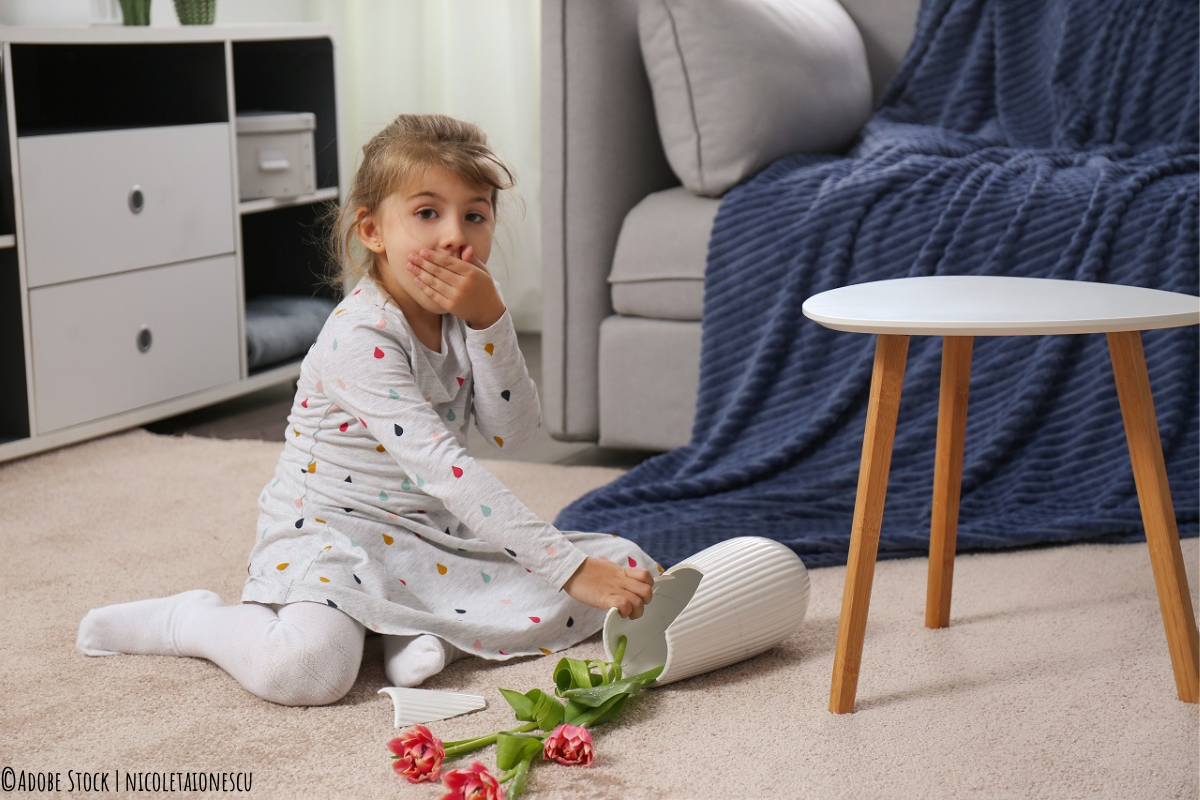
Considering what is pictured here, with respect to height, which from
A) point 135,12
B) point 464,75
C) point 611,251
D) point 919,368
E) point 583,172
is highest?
point 135,12

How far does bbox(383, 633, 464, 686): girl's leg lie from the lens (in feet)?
3.23

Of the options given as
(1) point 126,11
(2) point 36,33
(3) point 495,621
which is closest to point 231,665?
(3) point 495,621

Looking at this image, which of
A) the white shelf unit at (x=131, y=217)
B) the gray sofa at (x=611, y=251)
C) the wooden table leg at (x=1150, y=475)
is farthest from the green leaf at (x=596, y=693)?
the white shelf unit at (x=131, y=217)

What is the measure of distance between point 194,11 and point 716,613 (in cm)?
167

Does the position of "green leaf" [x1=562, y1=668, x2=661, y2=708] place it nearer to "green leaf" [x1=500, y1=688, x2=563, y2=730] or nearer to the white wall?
"green leaf" [x1=500, y1=688, x2=563, y2=730]

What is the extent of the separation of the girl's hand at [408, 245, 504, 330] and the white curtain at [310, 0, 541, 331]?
168cm

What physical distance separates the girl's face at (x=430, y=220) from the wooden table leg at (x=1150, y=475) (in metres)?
0.51

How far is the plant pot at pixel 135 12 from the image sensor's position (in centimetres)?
202

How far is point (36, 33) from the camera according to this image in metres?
1.64

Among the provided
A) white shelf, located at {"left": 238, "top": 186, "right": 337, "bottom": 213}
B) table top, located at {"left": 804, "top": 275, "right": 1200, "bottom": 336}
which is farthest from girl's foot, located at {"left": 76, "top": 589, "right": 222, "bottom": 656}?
white shelf, located at {"left": 238, "top": 186, "right": 337, "bottom": 213}

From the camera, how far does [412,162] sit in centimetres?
104

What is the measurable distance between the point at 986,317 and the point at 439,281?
439mm

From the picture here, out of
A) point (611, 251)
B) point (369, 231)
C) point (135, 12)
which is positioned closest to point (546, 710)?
point (369, 231)

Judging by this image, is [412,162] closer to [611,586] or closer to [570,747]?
[611,586]
